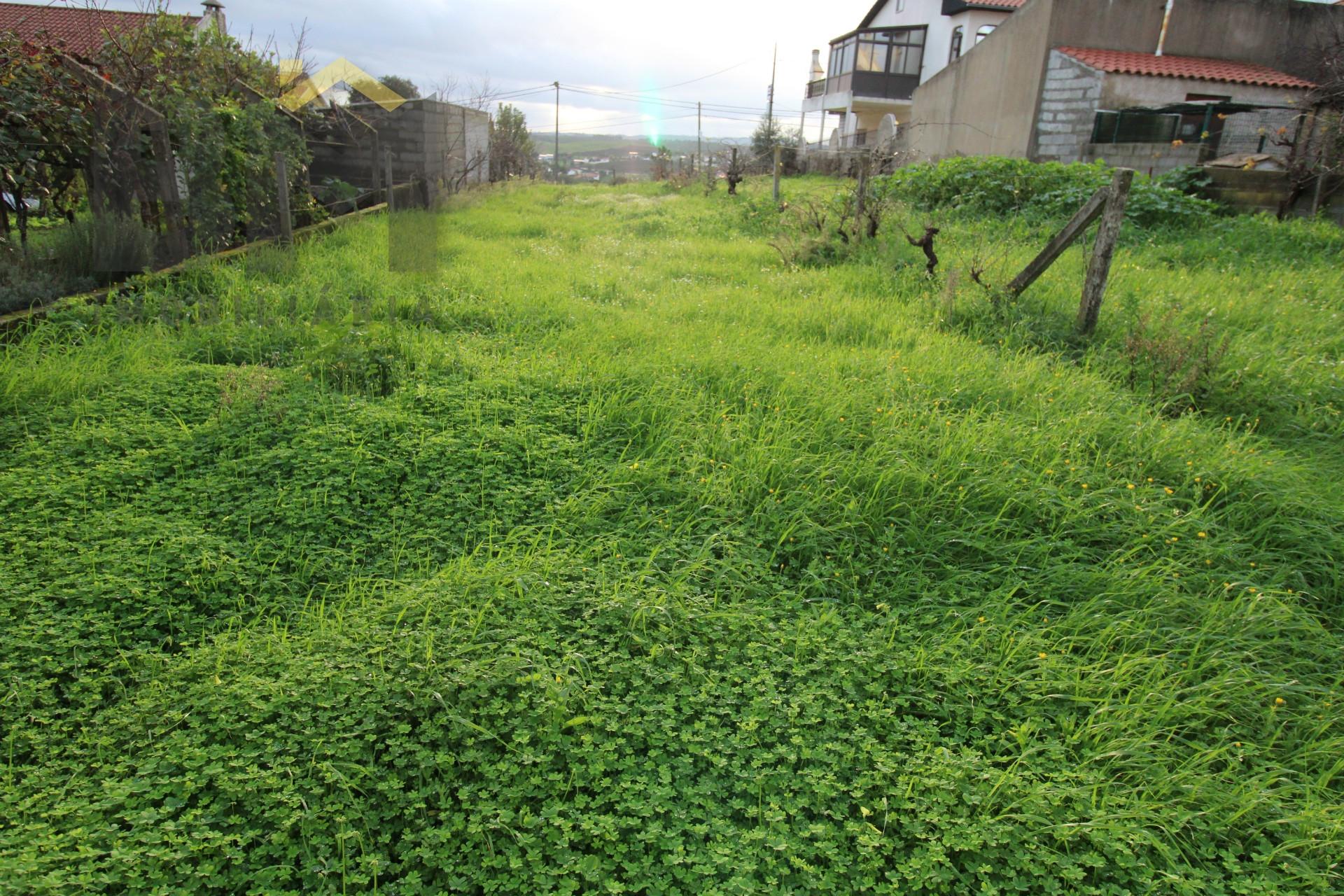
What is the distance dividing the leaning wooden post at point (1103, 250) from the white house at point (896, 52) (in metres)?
22.8

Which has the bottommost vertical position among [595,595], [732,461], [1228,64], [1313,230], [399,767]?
[399,767]

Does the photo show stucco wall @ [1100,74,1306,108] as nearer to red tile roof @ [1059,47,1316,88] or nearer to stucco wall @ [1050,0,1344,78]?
red tile roof @ [1059,47,1316,88]

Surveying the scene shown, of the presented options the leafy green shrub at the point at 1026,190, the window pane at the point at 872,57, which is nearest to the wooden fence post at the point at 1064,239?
the leafy green shrub at the point at 1026,190

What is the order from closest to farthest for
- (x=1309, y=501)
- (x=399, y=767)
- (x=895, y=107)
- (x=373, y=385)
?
(x=399, y=767)
(x=1309, y=501)
(x=373, y=385)
(x=895, y=107)

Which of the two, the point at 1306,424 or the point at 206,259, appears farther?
the point at 206,259

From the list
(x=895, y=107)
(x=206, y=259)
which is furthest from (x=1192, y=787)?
(x=895, y=107)

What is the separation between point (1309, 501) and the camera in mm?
3721

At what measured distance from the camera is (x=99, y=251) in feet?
19.0

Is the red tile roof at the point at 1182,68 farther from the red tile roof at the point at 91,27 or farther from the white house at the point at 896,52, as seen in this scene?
the red tile roof at the point at 91,27

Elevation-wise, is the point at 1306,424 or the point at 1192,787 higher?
the point at 1306,424

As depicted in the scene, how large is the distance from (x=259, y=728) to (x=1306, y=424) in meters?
5.89

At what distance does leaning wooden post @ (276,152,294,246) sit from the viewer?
778cm

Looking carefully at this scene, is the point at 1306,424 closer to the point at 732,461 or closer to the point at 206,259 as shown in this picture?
the point at 732,461

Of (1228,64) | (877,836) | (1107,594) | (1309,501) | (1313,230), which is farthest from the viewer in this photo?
(1228,64)
